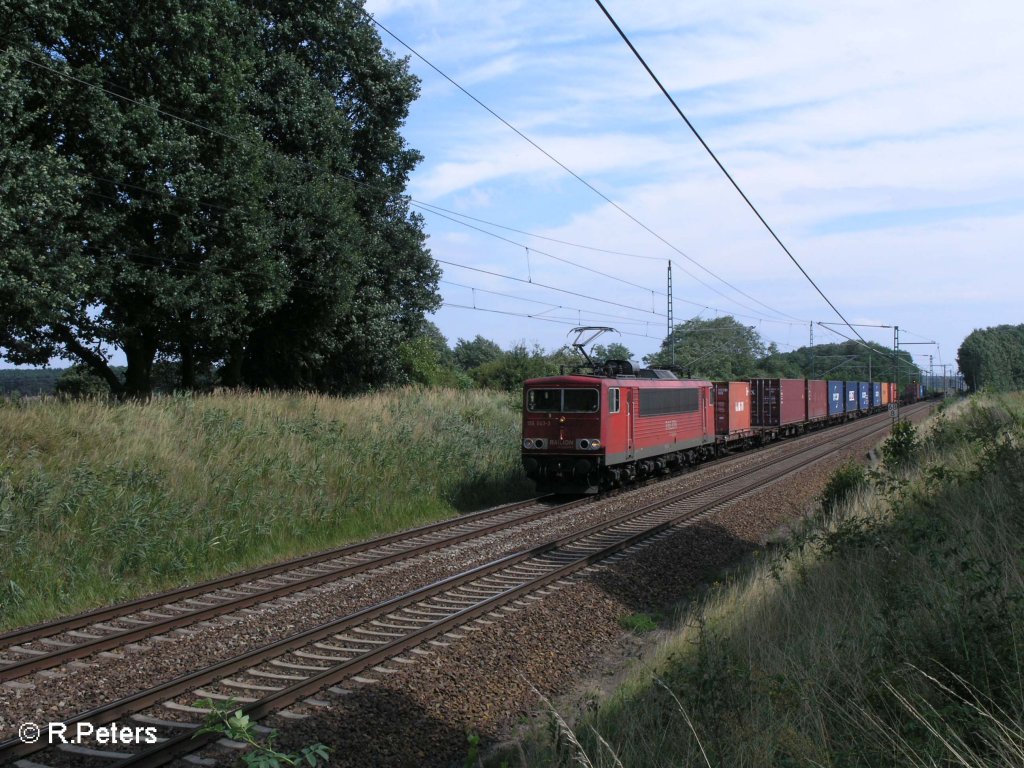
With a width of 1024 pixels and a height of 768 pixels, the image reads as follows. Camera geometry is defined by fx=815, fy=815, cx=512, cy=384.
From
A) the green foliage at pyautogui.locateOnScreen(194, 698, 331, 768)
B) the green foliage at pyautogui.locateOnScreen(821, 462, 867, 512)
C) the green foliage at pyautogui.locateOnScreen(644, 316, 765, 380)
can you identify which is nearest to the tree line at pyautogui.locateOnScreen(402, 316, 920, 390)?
the green foliage at pyautogui.locateOnScreen(644, 316, 765, 380)

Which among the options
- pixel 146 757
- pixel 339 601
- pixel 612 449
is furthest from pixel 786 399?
pixel 146 757

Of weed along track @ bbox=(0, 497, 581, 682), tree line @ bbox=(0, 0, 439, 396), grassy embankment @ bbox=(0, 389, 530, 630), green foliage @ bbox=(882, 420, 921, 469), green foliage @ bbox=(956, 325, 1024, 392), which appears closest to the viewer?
weed along track @ bbox=(0, 497, 581, 682)

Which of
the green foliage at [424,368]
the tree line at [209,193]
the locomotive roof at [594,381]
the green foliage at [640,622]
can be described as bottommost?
the green foliage at [640,622]

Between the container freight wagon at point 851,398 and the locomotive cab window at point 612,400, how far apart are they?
3559 cm

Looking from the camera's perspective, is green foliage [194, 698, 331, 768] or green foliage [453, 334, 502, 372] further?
green foliage [453, 334, 502, 372]

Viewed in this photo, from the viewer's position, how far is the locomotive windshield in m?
18.6

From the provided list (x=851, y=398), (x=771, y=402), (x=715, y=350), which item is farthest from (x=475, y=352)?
(x=771, y=402)

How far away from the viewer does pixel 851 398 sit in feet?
171

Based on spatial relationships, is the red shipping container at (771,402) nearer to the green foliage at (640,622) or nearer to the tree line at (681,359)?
the tree line at (681,359)

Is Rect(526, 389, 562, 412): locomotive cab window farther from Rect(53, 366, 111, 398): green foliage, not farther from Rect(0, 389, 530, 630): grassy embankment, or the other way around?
Rect(53, 366, 111, 398): green foliage

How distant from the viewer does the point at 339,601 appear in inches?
380

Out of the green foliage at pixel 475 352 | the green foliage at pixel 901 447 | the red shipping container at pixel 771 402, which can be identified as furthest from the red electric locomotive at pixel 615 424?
the green foliage at pixel 475 352

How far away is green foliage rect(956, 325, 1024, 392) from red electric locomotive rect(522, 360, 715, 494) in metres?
45.0

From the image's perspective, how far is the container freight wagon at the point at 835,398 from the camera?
46.0 meters
